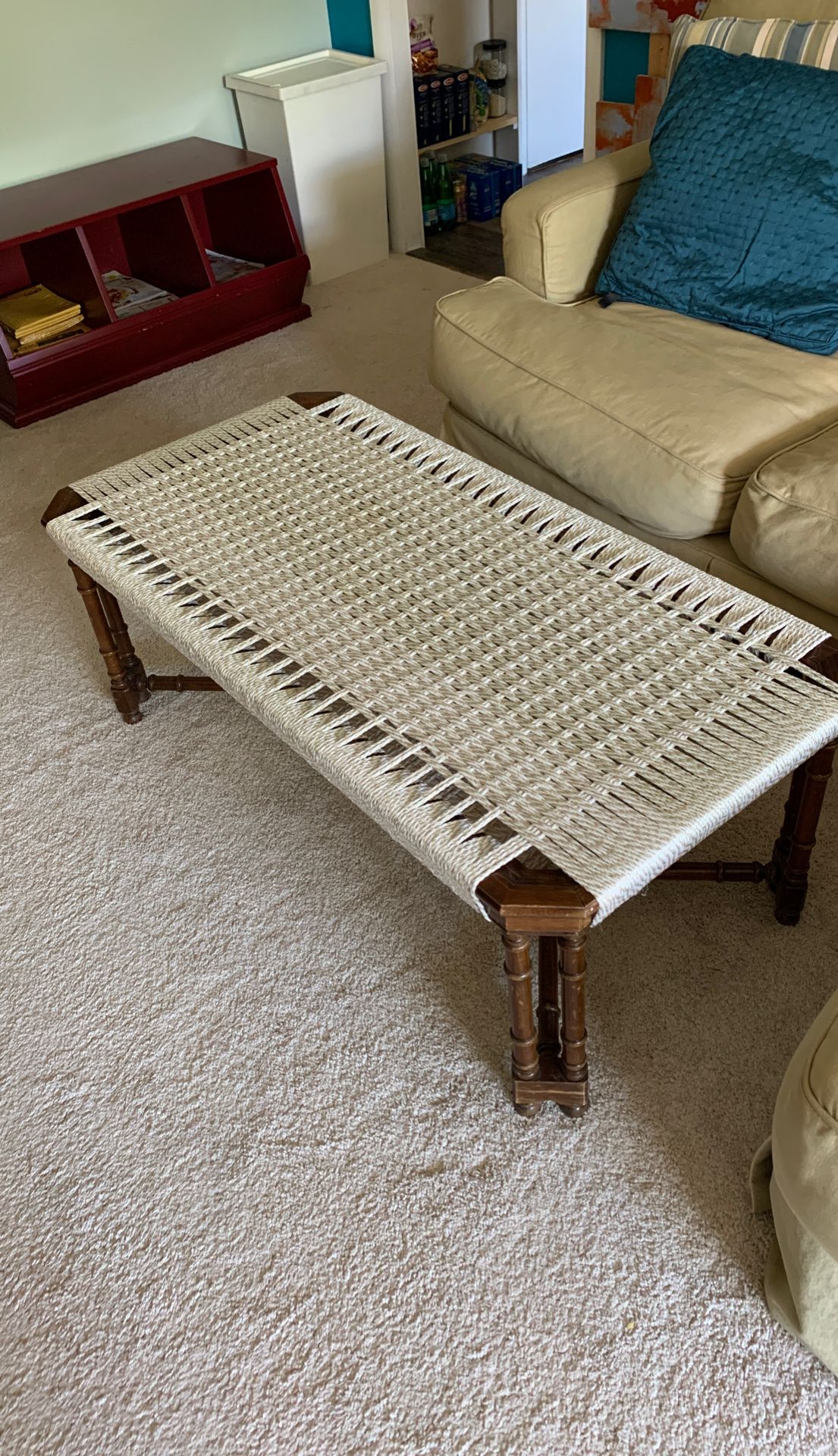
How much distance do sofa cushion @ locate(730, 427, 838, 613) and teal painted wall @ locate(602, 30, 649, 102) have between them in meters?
1.49

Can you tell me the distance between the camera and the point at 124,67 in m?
2.80

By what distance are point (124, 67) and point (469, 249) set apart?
1.00 meters

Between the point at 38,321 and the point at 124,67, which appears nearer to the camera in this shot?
the point at 38,321

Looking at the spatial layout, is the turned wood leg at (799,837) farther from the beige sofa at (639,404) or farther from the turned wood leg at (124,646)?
the turned wood leg at (124,646)

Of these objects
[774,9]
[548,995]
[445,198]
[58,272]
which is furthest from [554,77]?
[548,995]

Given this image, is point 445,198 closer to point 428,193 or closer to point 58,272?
point 428,193

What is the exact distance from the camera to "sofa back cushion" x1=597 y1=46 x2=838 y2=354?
64.1 inches

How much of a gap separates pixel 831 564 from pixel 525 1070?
2.24ft

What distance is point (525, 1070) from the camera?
3.76 ft

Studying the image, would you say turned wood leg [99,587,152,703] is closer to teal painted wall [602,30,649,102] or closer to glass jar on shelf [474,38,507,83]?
teal painted wall [602,30,649,102]

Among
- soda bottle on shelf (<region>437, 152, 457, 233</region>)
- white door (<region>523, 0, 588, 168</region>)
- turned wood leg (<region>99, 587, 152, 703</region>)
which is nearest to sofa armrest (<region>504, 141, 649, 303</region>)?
turned wood leg (<region>99, 587, 152, 703</region>)

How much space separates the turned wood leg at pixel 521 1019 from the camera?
1.01 metres

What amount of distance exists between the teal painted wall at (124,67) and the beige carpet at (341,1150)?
5.91ft

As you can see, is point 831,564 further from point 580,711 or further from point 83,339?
point 83,339
